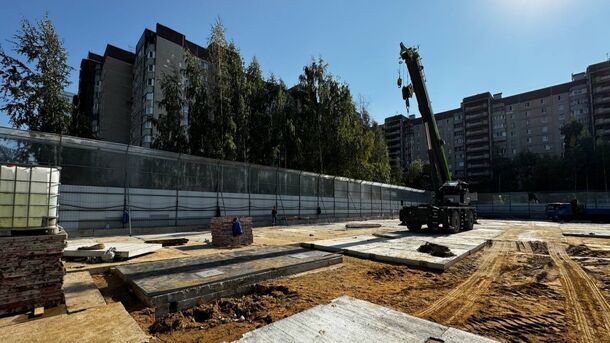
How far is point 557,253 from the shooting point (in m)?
10.6

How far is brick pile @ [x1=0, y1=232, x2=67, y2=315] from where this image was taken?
4.09 m

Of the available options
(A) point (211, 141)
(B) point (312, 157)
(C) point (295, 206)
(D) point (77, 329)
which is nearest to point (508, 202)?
(B) point (312, 157)

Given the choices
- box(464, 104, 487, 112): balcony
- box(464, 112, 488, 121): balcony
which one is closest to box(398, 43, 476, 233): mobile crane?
box(464, 112, 488, 121): balcony

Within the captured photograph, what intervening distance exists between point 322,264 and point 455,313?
3601 mm

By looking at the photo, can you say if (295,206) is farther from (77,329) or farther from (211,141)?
(77,329)

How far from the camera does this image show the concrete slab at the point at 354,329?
11.5ft

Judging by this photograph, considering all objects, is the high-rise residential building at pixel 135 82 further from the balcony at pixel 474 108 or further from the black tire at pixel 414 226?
the balcony at pixel 474 108

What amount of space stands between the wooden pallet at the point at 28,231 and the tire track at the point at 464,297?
5557 millimetres

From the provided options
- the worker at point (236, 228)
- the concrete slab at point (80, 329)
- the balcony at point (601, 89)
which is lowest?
the concrete slab at point (80, 329)

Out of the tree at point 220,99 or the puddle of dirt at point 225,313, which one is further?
the tree at point 220,99

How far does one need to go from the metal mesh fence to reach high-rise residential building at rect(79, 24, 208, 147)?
2850 centimetres

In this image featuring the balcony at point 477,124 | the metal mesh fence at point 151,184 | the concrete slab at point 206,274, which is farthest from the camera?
the balcony at point 477,124

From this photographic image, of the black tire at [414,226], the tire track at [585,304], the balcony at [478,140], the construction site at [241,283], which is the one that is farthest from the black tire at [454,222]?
the balcony at [478,140]

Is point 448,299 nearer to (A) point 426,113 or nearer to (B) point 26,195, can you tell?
(B) point 26,195
